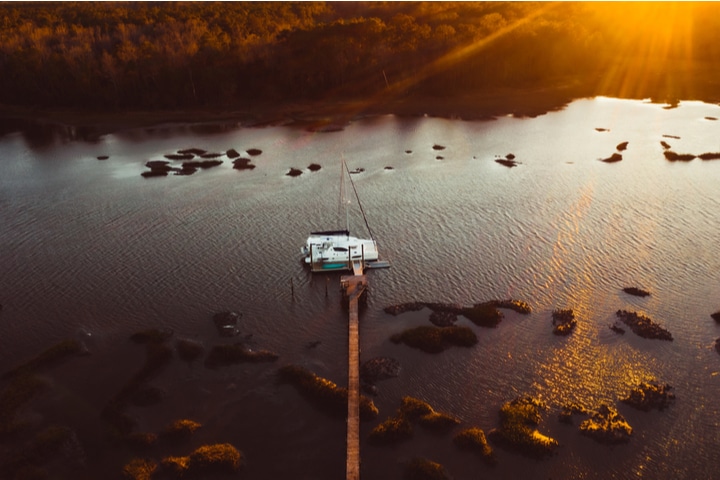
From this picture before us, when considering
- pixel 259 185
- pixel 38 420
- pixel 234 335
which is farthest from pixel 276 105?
pixel 38 420

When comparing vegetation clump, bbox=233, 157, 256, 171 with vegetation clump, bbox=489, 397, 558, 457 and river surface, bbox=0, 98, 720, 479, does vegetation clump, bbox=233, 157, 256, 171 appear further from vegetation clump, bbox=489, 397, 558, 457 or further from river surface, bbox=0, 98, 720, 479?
vegetation clump, bbox=489, 397, 558, 457

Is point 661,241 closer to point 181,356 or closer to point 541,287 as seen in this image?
point 541,287

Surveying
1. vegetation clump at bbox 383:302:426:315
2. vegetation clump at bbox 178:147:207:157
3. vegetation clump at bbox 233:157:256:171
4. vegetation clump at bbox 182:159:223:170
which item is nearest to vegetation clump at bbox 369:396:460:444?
vegetation clump at bbox 383:302:426:315

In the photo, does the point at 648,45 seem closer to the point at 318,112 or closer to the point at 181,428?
the point at 318,112

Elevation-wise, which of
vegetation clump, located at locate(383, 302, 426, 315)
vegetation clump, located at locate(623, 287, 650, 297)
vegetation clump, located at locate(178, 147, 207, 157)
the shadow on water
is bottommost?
vegetation clump, located at locate(383, 302, 426, 315)

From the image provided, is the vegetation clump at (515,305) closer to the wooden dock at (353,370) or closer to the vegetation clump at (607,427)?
the wooden dock at (353,370)

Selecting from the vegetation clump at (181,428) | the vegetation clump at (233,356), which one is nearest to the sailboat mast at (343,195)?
the vegetation clump at (233,356)

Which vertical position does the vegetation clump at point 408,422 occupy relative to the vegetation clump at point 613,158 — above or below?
below
